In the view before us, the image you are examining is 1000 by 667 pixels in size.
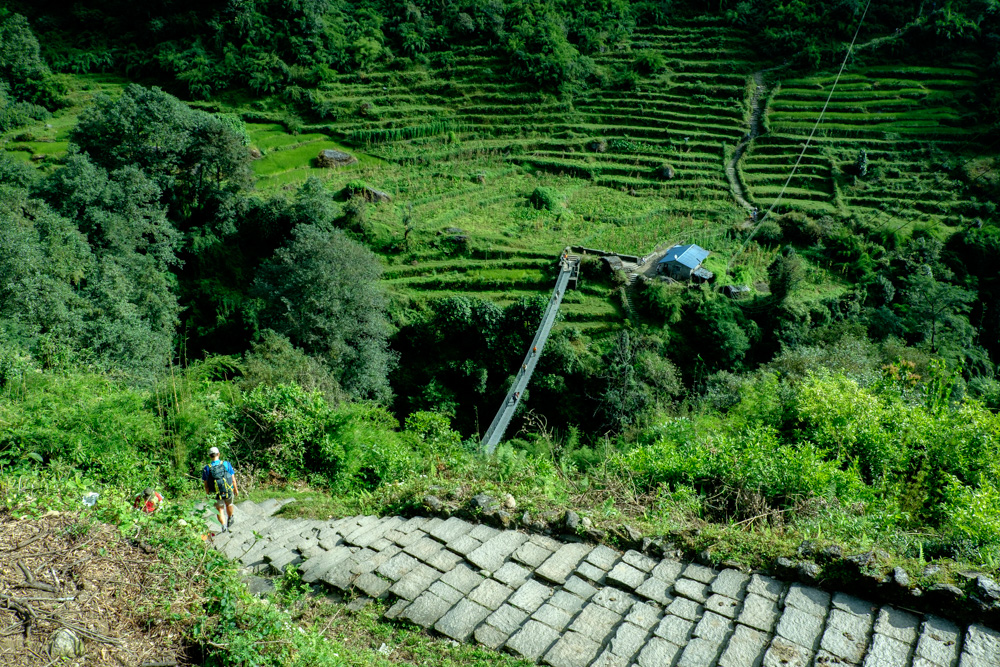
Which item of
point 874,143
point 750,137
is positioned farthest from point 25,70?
point 874,143

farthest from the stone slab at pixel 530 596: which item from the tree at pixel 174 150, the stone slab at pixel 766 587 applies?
the tree at pixel 174 150

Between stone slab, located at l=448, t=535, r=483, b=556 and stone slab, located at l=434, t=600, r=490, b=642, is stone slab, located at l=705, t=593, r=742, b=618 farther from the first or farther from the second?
stone slab, located at l=448, t=535, r=483, b=556

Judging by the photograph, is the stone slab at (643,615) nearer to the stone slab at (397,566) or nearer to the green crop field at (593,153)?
the stone slab at (397,566)

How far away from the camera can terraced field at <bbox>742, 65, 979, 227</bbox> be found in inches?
1394

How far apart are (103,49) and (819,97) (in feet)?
154

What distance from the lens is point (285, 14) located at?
145ft

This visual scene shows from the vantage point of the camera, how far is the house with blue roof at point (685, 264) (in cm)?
2944

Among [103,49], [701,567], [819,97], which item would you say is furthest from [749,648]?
[103,49]

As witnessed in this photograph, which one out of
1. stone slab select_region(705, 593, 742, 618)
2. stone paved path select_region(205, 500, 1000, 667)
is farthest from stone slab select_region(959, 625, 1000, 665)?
stone slab select_region(705, 593, 742, 618)

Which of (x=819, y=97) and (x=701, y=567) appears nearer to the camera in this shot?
(x=701, y=567)

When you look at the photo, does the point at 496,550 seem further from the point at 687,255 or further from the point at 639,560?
the point at 687,255

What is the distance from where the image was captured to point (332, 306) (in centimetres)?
2375

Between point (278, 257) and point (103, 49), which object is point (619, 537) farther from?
point (103, 49)

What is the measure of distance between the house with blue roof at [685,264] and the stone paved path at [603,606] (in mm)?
23818
